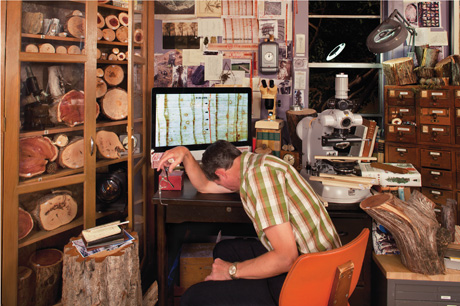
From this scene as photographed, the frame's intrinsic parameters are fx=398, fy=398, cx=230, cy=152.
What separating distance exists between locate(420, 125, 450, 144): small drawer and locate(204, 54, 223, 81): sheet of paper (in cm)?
168

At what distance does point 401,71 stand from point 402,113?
1.10ft

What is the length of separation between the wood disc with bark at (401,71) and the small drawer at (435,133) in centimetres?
39

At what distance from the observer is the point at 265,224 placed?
1514mm

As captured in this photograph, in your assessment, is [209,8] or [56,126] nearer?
[56,126]

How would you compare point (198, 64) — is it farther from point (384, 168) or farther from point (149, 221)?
point (384, 168)

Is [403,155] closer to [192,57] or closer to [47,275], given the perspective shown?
[192,57]

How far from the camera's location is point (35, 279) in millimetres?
2176

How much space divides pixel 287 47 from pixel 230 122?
3.02ft

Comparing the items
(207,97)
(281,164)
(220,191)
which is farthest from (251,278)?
(207,97)

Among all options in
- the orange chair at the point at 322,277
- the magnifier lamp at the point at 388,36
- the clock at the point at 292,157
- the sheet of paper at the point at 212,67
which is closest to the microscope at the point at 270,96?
the clock at the point at 292,157

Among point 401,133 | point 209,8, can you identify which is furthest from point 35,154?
point 401,133

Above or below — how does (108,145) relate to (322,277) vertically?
above

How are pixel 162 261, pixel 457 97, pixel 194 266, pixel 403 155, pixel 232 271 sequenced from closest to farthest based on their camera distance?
pixel 232 271, pixel 162 261, pixel 194 266, pixel 457 97, pixel 403 155

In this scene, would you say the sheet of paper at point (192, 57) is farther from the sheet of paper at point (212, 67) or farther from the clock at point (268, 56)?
the clock at point (268, 56)
